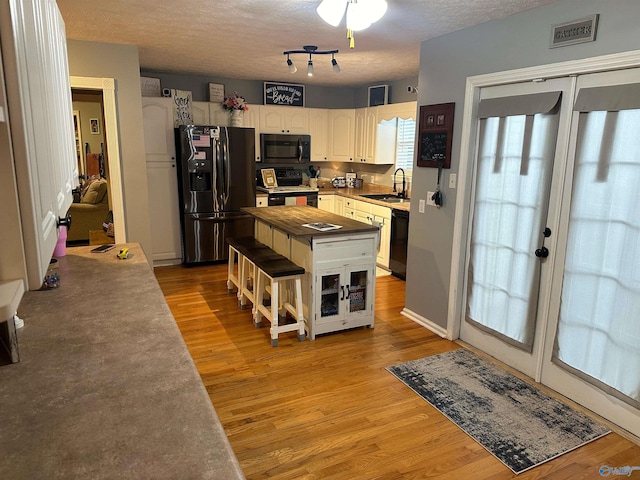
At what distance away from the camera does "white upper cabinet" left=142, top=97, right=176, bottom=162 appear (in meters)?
5.25

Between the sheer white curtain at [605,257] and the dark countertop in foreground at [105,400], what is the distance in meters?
2.32

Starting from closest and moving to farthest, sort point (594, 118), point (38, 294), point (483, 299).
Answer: point (38, 294) → point (594, 118) → point (483, 299)

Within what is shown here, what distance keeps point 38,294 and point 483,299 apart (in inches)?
113

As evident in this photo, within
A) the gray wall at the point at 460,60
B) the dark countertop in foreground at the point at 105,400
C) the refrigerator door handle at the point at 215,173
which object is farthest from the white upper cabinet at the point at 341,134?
the dark countertop in foreground at the point at 105,400

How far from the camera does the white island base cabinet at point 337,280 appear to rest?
355 centimetres

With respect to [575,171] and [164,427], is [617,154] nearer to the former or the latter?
[575,171]

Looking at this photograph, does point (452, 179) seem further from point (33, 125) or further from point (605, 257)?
point (33, 125)

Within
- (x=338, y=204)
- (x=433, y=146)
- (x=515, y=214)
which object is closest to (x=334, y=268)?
(x=433, y=146)

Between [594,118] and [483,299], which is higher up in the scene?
[594,118]

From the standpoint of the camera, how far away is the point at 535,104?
2.82m

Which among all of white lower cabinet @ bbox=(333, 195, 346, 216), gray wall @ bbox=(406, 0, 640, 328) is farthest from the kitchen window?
gray wall @ bbox=(406, 0, 640, 328)

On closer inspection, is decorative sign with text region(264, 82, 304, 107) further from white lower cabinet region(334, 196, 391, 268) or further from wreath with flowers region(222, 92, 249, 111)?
white lower cabinet region(334, 196, 391, 268)

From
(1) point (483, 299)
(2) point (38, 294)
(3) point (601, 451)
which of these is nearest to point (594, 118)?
(1) point (483, 299)

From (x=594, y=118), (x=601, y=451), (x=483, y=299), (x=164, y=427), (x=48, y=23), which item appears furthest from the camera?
(x=483, y=299)
